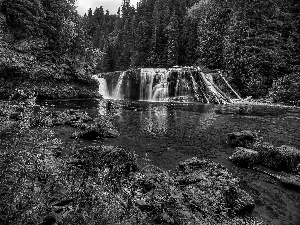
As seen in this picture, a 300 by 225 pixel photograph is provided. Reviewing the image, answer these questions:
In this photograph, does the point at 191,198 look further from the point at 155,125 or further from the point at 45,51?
the point at 45,51

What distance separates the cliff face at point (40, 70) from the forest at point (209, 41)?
0.51ft

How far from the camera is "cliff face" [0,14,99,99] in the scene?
24059mm

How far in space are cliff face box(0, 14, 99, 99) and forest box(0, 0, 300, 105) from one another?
16 centimetres

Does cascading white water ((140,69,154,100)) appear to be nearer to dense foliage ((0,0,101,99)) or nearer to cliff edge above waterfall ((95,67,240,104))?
cliff edge above waterfall ((95,67,240,104))

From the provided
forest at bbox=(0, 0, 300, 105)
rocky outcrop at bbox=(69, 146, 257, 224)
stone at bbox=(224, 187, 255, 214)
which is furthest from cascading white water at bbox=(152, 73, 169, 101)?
stone at bbox=(224, 187, 255, 214)

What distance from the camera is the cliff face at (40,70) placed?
24.1 m

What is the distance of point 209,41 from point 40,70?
37911mm

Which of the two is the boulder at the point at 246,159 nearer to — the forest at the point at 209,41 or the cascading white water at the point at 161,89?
the forest at the point at 209,41

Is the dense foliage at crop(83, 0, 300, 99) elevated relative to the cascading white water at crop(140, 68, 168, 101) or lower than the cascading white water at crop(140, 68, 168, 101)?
elevated

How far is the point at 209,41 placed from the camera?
5181 centimetres

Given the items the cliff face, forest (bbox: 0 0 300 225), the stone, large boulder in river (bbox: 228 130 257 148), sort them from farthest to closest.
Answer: the cliff face
large boulder in river (bbox: 228 130 257 148)
the stone
forest (bbox: 0 0 300 225)

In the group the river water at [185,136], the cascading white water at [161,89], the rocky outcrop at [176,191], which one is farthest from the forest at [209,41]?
the rocky outcrop at [176,191]

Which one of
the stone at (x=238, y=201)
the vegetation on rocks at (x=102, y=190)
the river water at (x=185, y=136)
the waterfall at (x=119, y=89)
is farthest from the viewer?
the waterfall at (x=119, y=89)

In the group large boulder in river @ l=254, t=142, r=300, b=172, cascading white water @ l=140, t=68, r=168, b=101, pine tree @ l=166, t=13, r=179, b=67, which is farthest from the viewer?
pine tree @ l=166, t=13, r=179, b=67
